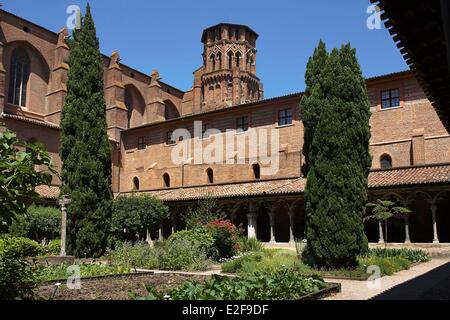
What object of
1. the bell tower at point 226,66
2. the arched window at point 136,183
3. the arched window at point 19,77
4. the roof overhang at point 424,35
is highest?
the bell tower at point 226,66

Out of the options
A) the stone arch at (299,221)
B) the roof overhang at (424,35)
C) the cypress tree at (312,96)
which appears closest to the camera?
the roof overhang at (424,35)

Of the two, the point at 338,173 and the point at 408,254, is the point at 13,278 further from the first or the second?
the point at 408,254

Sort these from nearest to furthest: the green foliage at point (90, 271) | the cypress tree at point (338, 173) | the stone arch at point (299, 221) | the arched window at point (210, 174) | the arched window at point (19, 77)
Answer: the green foliage at point (90, 271), the cypress tree at point (338, 173), the stone arch at point (299, 221), the arched window at point (210, 174), the arched window at point (19, 77)

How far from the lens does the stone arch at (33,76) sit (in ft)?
113

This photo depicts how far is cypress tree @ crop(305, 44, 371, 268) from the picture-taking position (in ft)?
44.7

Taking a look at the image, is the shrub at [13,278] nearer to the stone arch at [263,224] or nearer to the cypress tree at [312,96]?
the cypress tree at [312,96]

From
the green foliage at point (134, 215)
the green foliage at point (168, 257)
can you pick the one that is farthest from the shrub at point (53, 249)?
the green foliage at point (168, 257)

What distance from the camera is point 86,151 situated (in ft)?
67.2

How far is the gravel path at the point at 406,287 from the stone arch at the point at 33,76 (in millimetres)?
31486

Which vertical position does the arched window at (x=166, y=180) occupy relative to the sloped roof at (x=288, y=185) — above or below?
above

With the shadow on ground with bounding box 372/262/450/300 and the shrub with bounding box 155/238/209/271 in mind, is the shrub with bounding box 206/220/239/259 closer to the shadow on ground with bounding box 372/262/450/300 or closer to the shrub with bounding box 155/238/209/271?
the shrub with bounding box 155/238/209/271

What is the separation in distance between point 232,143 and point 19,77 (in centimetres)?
1798
